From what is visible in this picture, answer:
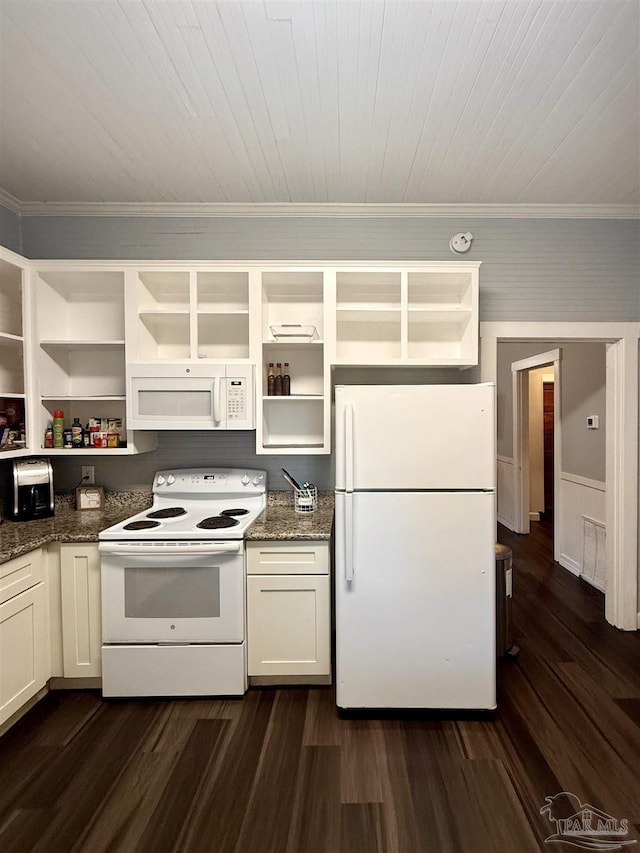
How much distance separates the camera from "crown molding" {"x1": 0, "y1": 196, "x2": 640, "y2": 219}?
2961mm

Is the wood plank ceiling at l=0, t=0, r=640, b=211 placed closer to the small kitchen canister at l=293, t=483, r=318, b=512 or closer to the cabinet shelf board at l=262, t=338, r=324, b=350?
the cabinet shelf board at l=262, t=338, r=324, b=350

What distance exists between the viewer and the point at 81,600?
2396 mm

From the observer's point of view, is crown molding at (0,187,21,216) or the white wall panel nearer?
crown molding at (0,187,21,216)

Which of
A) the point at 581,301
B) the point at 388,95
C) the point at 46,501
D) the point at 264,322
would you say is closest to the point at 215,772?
the point at 46,501

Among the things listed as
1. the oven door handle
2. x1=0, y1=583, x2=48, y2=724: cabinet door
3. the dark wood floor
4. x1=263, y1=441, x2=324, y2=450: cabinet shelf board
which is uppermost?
x1=263, y1=441, x2=324, y2=450: cabinet shelf board

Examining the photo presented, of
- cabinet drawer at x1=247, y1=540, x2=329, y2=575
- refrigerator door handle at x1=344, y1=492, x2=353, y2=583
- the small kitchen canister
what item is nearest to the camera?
refrigerator door handle at x1=344, y1=492, x2=353, y2=583

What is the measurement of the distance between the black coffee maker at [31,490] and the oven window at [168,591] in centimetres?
80

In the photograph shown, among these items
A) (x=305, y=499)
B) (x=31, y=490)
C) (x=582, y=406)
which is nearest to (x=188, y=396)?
(x=305, y=499)

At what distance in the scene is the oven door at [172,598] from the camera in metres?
2.33

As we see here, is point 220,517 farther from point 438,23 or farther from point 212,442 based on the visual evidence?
point 438,23

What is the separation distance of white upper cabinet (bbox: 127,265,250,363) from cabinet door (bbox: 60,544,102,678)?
3.75 ft

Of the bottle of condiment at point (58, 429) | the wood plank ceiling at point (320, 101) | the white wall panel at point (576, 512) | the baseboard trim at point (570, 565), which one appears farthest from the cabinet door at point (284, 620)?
the baseboard trim at point (570, 565)

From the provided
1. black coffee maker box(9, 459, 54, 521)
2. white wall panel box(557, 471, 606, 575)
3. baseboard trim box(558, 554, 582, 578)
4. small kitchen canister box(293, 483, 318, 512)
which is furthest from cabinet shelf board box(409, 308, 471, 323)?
baseboard trim box(558, 554, 582, 578)

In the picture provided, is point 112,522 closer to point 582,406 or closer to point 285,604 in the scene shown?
point 285,604
